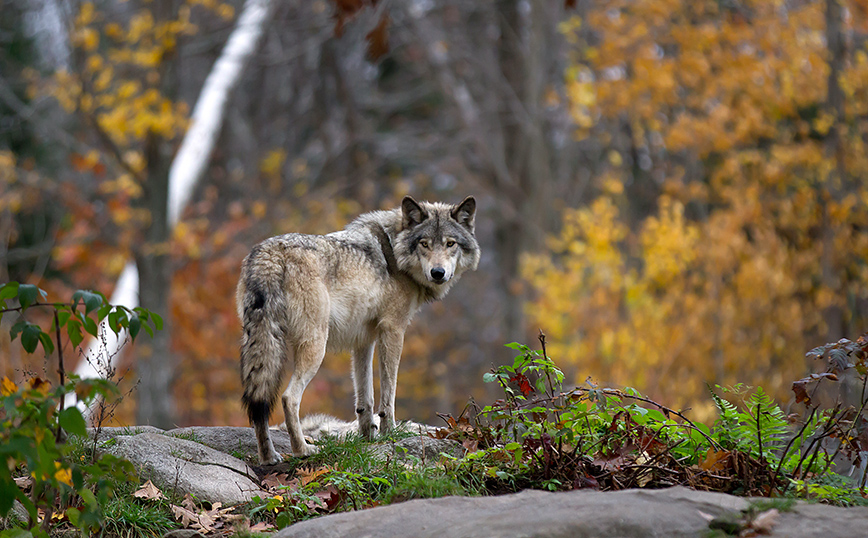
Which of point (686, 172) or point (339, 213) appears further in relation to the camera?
point (339, 213)

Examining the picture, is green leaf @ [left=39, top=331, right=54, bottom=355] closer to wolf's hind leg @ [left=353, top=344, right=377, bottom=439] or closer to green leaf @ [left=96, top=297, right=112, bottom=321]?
green leaf @ [left=96, top=297, right=112, bottom=321]

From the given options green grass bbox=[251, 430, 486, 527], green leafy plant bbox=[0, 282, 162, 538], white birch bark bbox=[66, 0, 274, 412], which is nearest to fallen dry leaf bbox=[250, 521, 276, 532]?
green grass bbox=[251, 430, 486, 527]

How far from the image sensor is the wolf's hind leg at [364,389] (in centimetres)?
628

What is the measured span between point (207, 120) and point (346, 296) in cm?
840

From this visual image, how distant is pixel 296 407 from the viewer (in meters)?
5.66

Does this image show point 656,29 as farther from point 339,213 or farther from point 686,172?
point 339,213

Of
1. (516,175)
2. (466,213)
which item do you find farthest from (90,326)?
(516,175)

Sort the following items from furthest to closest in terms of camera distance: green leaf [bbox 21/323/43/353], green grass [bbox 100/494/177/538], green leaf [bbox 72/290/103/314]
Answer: green grass [bbox 100/494/177/538] < green leaf [bbox 21/323/43/353] < green leaf [bbox 72/290/103/314]

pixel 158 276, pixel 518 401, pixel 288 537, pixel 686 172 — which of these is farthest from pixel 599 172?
pixel 288 537

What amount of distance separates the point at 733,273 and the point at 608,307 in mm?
2302

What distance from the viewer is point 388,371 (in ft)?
21.0

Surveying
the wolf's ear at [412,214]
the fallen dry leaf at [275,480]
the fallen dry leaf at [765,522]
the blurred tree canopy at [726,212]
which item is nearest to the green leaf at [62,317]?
the fallen dry leaf at [275,480]

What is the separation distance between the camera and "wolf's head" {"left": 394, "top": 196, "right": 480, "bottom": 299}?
21.4 ft

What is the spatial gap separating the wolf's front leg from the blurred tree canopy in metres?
8.15
